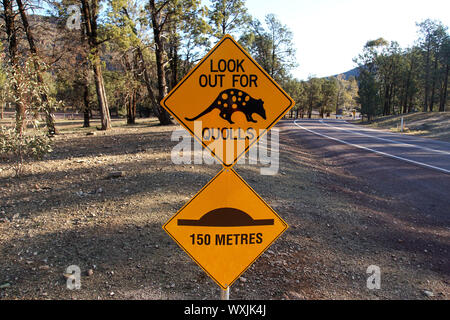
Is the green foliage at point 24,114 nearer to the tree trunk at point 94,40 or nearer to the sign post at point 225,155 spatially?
the sign post at point 225,155

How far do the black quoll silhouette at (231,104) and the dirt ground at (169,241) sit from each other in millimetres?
2005

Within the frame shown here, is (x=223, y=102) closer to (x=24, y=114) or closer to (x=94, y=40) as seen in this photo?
(x=24, y=114)

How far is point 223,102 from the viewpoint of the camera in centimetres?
283

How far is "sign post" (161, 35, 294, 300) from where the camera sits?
2803mm

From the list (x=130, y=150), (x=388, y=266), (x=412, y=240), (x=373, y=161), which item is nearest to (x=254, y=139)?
(x=388, y=266)

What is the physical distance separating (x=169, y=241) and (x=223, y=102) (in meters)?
2.52

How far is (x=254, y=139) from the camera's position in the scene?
2.92m

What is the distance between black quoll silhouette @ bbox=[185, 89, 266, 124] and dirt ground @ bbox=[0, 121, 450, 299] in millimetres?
2005

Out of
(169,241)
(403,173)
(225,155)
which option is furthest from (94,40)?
(225,155)

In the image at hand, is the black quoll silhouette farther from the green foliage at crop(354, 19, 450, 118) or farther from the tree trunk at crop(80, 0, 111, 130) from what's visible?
the green foliage at crop(354, 19, 450, 118)

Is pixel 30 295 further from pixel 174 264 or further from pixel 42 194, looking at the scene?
pixel 42 194

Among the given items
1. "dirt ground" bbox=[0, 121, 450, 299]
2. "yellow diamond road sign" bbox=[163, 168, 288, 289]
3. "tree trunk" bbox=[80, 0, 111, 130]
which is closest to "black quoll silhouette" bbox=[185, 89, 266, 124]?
"yellow diamond road sign" bbox=[163, 168, 288, 289]

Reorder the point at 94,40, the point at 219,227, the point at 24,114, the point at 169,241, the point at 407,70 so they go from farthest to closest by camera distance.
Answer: the point at 407,70, the point at 94,40, the point at 24,114, the point at 169,241, the point at 219,227

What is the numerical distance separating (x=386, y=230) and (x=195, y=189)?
11.9 feet
